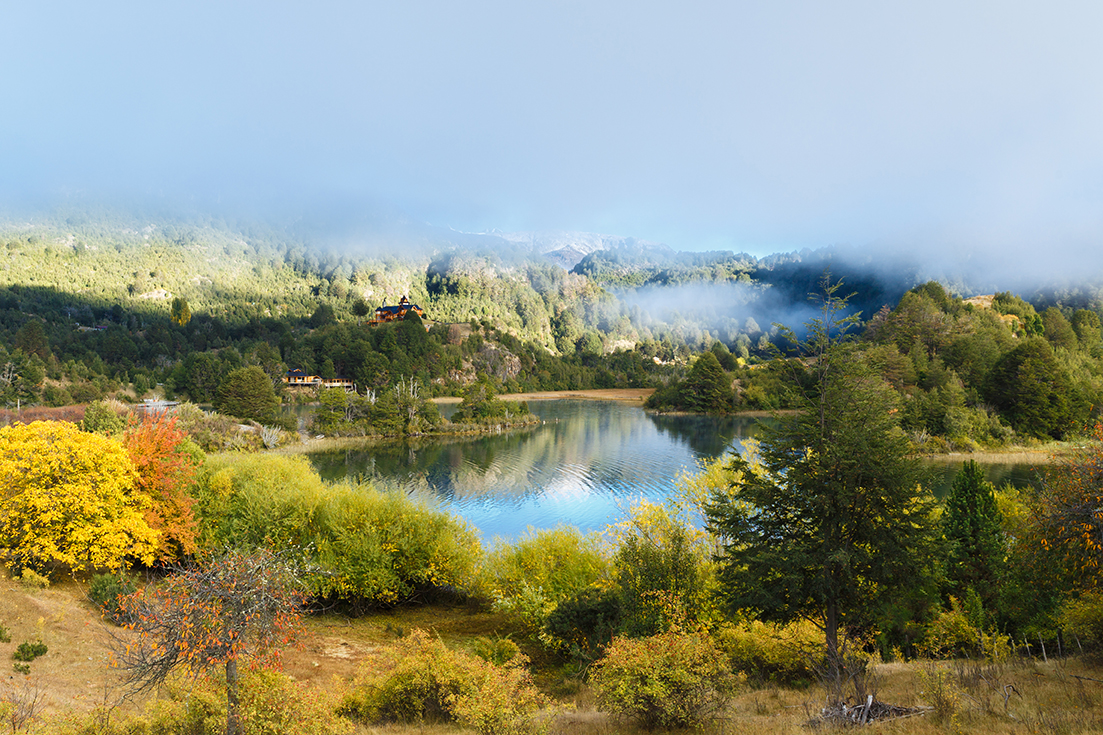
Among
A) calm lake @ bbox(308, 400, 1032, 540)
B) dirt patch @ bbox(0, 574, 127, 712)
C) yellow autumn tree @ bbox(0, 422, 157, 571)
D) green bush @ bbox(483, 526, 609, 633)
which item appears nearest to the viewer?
dirt patch @ bbox(0, 574, 127, 712)

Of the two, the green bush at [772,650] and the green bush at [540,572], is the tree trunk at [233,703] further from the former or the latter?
the green bush at [540,572]

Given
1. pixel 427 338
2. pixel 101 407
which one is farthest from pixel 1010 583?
pixel 427 338

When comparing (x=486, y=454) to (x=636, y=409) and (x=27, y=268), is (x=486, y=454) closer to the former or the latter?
(x=636, y=409)

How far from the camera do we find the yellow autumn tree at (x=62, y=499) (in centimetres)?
1928

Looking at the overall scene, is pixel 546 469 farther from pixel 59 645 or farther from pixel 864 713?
pixel 864 713

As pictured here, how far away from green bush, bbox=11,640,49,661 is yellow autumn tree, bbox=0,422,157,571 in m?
5.54

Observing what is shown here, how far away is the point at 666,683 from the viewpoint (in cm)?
1081

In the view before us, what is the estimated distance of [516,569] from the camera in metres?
23.1

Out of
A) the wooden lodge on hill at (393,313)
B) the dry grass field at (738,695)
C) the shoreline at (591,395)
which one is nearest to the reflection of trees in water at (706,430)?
the shoreline at (591,395)

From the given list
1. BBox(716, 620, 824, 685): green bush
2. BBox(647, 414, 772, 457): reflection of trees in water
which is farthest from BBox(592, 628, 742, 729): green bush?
→ BBox(647, 414, 772, 457): reflection of trees in water

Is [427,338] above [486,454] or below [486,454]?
above

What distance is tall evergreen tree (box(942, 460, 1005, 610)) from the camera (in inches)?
749

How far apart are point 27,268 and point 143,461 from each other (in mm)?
177988

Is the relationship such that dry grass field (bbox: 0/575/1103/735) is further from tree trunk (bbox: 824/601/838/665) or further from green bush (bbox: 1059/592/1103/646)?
tree trunk (bbox: 824/601/838/665)
